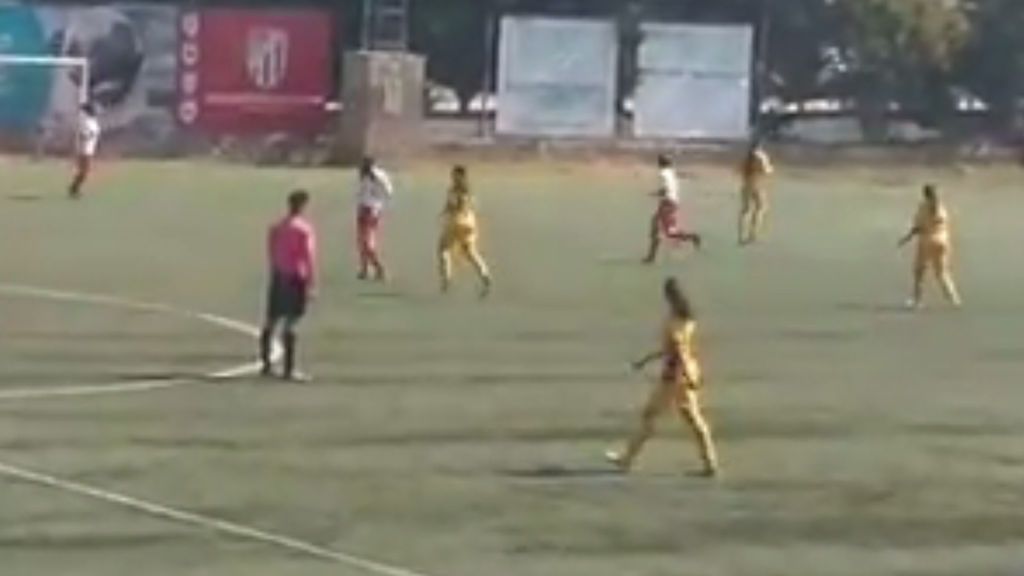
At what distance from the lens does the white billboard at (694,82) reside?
6881 cm

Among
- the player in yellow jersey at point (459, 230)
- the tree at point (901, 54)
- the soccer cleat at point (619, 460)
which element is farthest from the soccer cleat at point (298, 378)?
the tree at point (901, 54)

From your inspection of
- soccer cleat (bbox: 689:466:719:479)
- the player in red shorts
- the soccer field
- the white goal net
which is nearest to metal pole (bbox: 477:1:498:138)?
the white goal net

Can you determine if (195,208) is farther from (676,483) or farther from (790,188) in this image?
(676,483)

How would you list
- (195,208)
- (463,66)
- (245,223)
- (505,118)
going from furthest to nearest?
(463,66)
(505,118)
(195,208)
(245,223)

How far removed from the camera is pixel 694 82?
69.5m

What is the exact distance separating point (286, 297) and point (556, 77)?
4352 cm

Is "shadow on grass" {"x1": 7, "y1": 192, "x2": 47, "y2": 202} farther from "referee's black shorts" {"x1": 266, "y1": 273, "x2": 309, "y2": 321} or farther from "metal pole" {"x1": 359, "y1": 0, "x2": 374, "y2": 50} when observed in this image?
"referee's black shorts" {"x1": 266, "y1": 273, "x2": 309, "y2": 321}

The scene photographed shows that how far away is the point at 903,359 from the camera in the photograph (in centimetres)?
2888

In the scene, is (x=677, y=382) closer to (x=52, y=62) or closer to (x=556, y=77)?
(x=52, y=62)

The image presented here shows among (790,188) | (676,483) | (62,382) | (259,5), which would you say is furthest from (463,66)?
(676,483)

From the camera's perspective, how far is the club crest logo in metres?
68.1

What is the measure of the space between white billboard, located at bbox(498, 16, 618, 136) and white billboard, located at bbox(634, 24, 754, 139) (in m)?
0.88

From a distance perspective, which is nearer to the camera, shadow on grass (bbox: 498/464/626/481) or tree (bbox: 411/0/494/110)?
shadow on grass (bbox: 498/464/626/481)

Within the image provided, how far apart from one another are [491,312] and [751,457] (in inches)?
421
